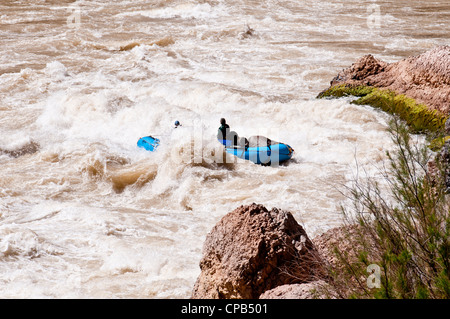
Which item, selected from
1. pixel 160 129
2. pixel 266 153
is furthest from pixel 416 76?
pixel 160 129

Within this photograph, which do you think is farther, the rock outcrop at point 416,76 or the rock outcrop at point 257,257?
the rock outcrop at point 416,76

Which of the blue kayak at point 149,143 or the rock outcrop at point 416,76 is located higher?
the rock outcrop at point 416,76

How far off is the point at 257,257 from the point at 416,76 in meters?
8.51

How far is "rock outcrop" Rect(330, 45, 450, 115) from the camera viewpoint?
10219 millimetres

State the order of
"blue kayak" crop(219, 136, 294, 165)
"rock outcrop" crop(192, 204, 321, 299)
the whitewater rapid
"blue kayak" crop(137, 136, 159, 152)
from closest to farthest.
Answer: "rock outcrop" crop(192, 204, 321, 299) < the whitewater rapid < "blue kayak" crop(219, 136, 294, 165) < "blue kayak" crop(137, 136, 159, 152)

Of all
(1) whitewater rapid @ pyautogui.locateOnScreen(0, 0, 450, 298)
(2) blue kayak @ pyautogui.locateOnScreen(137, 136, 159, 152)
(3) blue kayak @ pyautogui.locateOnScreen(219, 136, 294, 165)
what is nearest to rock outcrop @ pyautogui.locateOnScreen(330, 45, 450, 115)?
(1) whitewater rapid @ pyautogui.locateOnScreen(0, 0, 450, 298)

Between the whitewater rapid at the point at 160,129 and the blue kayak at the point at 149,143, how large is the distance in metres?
0.17

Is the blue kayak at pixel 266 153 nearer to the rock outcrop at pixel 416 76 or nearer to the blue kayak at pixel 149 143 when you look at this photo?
the blue kayak at pixel 149 143

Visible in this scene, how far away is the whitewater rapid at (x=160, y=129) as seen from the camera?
6.15 metres

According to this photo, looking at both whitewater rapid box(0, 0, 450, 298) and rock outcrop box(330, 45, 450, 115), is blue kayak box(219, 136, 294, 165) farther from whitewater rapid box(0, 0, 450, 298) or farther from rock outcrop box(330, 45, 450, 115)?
rock outcrop box(330, 45, 450, 115)

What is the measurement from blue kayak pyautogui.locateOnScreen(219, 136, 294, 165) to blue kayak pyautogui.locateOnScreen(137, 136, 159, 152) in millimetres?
1735

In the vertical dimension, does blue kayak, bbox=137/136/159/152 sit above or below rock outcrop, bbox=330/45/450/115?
below

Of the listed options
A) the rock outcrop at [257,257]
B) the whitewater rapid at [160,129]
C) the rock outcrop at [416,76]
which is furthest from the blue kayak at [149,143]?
the rock outcrop at [257,257]

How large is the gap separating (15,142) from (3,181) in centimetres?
211
